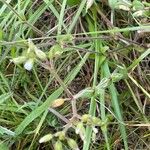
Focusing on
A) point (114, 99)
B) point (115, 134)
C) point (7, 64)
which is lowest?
point (115, 134)

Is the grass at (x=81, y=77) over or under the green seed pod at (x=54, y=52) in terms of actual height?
under

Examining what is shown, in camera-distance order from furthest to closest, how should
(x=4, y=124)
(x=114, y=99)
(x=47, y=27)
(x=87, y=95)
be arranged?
(x=47, y=27), (x=4, y=124), (x=114, y=99), (x=87, y=95)

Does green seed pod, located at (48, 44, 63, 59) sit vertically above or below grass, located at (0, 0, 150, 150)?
above

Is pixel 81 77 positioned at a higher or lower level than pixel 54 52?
lower

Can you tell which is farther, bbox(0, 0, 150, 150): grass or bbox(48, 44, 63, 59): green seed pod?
bbox(0, 0, 150, 150): grass

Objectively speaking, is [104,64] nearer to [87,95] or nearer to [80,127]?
[87,95]

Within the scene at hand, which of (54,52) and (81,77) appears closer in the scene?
(54,52)

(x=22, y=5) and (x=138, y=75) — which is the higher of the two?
(x=22, y=5)

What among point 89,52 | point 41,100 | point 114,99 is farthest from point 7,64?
point 114,99
